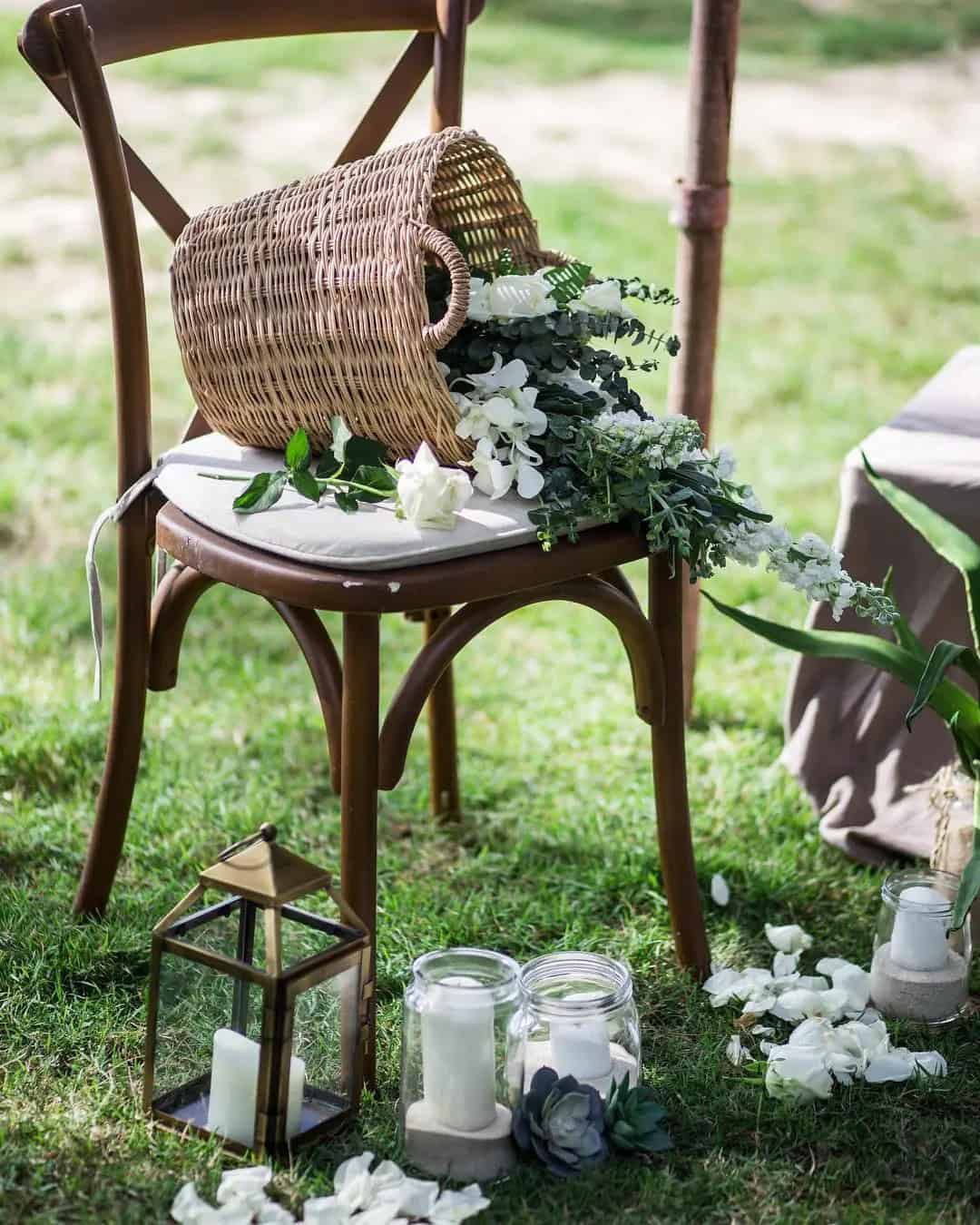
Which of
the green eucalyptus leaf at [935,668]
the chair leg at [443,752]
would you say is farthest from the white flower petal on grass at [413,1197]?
the chair leg at [443,752]

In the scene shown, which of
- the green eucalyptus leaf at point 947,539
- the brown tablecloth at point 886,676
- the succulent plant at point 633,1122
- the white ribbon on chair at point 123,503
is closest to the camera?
the succulent plant at point 633,1122

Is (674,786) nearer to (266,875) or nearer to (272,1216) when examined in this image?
(266,875)

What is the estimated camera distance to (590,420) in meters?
1.79

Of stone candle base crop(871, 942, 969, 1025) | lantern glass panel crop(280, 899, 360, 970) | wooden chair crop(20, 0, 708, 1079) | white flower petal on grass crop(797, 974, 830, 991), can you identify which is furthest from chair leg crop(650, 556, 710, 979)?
lantern glass panel crop(280, 899, 360, 970)

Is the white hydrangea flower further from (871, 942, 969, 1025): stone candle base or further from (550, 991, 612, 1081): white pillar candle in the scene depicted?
(871, 942, 969, 1025): stone candle base

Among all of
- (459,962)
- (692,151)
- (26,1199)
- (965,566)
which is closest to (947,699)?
(965,566)

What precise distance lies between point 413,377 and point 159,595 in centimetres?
46

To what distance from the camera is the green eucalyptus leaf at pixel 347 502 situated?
172 centimetres

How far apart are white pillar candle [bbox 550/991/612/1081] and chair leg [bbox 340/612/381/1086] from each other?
8.2 inches

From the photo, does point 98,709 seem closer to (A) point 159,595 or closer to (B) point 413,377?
(A) point 159,595

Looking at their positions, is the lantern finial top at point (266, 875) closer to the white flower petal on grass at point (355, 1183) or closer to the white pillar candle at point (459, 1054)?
the white pillar candle at point (459, 1054)

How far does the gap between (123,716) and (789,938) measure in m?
0.88

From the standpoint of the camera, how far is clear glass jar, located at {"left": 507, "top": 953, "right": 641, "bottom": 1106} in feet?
5.46

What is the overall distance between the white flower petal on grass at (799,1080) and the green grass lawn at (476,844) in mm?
19
